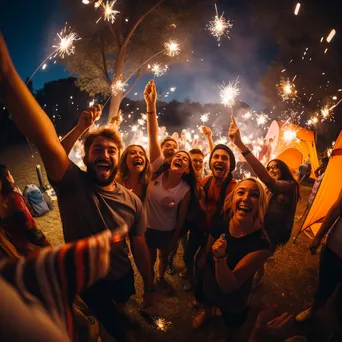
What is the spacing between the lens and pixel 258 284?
4.28 metres

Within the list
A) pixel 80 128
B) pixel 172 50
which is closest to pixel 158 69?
pixel 172 50

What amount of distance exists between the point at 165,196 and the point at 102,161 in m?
1.55

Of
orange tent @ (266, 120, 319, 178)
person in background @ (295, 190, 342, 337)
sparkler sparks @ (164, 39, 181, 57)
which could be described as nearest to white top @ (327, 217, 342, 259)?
person in background @ (295, 190, 342, 337)

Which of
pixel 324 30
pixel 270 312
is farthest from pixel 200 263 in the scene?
pixel 324 30

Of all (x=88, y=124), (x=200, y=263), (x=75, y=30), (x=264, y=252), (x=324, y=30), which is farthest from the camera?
(x=324, y=30)

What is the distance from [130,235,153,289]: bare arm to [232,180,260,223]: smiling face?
1179 millimetres

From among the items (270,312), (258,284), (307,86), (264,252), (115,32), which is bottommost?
(270,312)

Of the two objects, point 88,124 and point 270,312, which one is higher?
point 88,124

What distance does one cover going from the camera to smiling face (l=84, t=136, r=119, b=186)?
2236 millimetres

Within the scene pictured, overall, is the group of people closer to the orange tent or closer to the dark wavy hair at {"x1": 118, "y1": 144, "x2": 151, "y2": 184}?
the dark wavy hair at {"x1": 118, "y1": 144, "x2": 151, "y2": 184}

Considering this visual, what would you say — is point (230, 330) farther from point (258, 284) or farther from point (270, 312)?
point (258, 284)

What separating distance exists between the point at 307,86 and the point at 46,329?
33.6 metres

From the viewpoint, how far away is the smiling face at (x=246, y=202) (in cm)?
253

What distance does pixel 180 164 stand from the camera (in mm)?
3660
